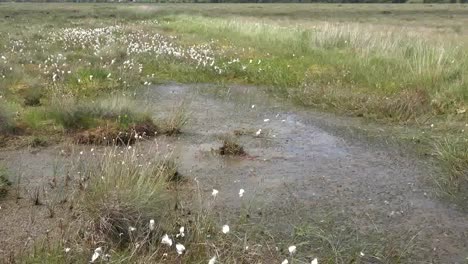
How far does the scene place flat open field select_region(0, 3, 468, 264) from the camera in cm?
423

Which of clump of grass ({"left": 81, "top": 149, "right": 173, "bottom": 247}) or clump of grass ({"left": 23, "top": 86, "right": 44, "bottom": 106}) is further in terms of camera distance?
clump of grass ({"left": 23, "top": 86, "right": 44, "bottom": 106})

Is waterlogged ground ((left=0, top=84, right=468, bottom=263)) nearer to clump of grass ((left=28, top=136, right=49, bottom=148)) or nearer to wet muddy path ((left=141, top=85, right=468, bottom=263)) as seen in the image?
wet muddy path ((left=141, top=85, right=468, bottom=263))

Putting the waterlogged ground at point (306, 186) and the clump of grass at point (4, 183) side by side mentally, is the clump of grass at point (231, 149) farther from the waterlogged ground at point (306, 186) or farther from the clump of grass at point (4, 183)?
the clump of grass at point (4, 183)

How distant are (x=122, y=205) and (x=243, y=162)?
2.74 meters

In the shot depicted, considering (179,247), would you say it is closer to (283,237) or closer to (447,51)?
(283,237)

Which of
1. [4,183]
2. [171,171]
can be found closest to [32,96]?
[4,183]

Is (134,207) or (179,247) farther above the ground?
(179,247)

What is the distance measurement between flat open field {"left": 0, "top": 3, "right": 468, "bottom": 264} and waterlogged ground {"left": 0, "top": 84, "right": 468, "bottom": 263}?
0.02m

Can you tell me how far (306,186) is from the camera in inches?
235

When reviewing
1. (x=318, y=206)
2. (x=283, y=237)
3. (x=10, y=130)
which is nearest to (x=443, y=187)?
(x=318, y=206)

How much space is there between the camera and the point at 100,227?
4109 mm

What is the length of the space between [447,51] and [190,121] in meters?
6.94

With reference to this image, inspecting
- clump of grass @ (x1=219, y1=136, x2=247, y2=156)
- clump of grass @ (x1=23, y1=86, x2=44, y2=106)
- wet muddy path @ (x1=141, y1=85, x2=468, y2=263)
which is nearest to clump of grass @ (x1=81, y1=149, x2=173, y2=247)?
wet muddy path @ (x1=141, y1=85, x2=468, y2=263)

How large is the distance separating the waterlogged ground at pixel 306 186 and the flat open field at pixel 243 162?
23 mm
